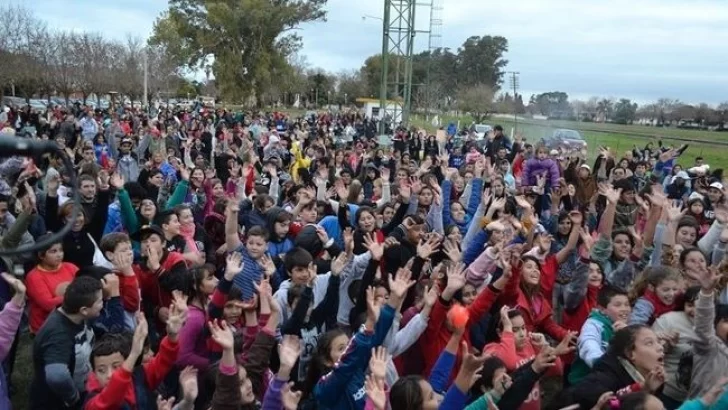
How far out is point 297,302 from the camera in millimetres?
4309

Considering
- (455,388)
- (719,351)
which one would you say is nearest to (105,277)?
(455,388)

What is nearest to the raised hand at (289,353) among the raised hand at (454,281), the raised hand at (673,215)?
the raised hand at (454,281)

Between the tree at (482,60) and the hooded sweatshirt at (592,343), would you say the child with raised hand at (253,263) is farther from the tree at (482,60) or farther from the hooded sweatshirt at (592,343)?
the tree at (482,60)

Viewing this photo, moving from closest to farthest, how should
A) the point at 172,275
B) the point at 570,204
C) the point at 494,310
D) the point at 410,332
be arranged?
the point at 410,332, the point at 172,275, the point at 494,310, the point at 570,204

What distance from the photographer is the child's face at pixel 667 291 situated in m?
4.60

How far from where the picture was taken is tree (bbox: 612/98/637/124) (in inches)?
2827

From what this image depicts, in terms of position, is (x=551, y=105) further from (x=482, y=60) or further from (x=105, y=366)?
(x=105, y=366)

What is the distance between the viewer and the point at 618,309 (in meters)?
4.47

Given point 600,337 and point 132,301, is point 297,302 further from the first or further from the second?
point 600,337

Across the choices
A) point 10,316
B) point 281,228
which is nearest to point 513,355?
point 281,228

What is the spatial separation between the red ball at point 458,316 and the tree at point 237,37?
45.0 meters

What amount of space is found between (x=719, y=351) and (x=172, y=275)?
140 inches

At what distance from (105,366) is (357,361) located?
1.32 m

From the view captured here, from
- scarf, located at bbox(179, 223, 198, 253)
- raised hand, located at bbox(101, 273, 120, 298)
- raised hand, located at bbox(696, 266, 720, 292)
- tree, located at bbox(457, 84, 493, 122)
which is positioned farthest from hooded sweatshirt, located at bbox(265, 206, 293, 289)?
tree, located at bbox(457, 84, 493, 122)
